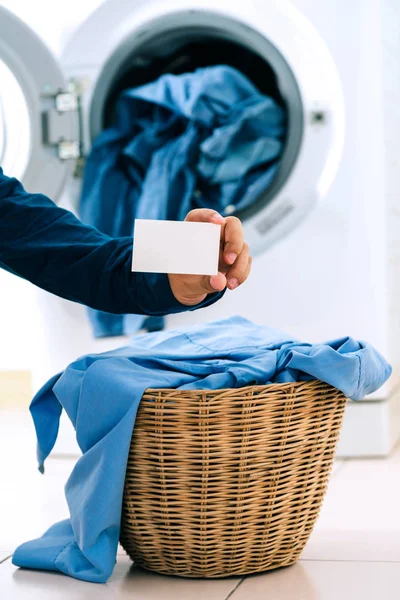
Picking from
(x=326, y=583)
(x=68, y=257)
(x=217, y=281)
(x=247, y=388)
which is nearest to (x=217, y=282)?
(x=217, y=281)

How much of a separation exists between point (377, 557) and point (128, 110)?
106cm

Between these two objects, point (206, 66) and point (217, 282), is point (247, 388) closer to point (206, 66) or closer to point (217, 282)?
point (217, 282)

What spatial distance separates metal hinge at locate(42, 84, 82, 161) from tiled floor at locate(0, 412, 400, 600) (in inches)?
24.6

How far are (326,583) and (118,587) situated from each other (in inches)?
9.5

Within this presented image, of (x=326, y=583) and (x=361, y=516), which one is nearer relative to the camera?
(x=326, y=583)

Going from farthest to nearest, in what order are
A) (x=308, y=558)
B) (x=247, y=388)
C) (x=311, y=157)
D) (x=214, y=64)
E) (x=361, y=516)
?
(x=214, y=64) < (x=311, y=157) < (x=361, y=516) < (x=308, y=558) < (x=247, y=388)

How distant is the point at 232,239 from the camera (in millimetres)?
968

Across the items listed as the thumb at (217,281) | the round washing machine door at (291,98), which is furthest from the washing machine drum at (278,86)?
the thumb at (217,281)

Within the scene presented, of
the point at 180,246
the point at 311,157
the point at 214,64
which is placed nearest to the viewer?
the point at 180,246

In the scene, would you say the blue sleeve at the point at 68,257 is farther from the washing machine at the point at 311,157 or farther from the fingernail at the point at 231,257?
the washing machine at the point at 311,157

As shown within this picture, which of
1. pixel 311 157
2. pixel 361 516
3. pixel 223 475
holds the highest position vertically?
pixel 311 157

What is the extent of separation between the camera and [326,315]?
69.1 inches

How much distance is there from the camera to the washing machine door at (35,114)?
1716 millimetres

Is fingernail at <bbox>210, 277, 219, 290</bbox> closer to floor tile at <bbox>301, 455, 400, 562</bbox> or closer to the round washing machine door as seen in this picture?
floor tile at <bbox>301, 455, 400, 562</bbox>
